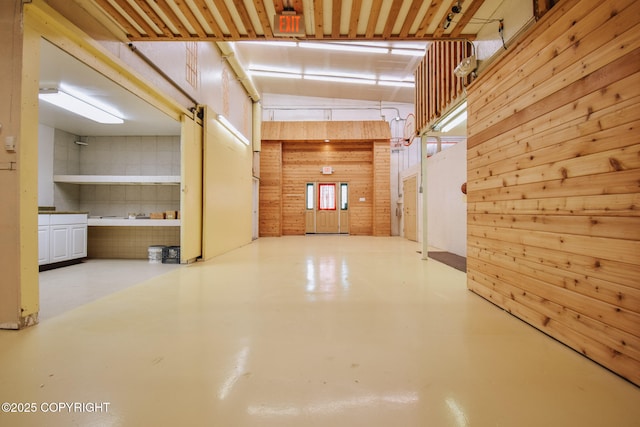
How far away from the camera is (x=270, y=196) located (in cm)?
1105

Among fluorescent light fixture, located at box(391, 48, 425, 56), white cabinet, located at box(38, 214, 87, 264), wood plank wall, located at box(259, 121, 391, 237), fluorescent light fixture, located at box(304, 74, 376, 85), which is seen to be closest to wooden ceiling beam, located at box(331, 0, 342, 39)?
white cabinet, located at box(38, 214, 87, 264)

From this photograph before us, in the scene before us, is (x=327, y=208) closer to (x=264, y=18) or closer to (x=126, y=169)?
(x=126, y=169)

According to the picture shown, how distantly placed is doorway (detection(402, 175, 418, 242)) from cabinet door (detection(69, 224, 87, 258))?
8.27 m

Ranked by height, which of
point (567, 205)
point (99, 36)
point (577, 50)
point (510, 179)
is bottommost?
point (567, 205)

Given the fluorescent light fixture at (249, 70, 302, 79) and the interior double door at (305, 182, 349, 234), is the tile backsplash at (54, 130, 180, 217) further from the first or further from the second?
the interior double door at (305, 182, 349, 234)

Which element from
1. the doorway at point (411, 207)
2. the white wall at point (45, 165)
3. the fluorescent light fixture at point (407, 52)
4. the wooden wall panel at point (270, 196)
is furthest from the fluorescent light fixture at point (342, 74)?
the white wall at point (45, 165)

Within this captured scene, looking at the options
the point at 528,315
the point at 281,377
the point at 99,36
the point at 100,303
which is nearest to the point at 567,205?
the point at 528,315

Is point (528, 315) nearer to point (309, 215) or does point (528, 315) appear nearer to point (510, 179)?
point (510, 179)

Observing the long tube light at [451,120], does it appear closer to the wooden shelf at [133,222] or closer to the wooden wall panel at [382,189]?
the wooden wall panel at [382,189]

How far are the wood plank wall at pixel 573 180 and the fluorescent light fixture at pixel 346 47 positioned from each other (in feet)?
19.2

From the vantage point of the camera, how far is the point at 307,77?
994cm

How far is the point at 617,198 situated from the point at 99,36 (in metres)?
4.70

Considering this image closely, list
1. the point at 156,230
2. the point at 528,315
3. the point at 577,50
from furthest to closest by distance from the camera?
the point at 156,230 → the point at 528,315 → the point at 577,50

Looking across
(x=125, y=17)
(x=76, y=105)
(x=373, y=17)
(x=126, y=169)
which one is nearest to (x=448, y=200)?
(x=373, y=17)
